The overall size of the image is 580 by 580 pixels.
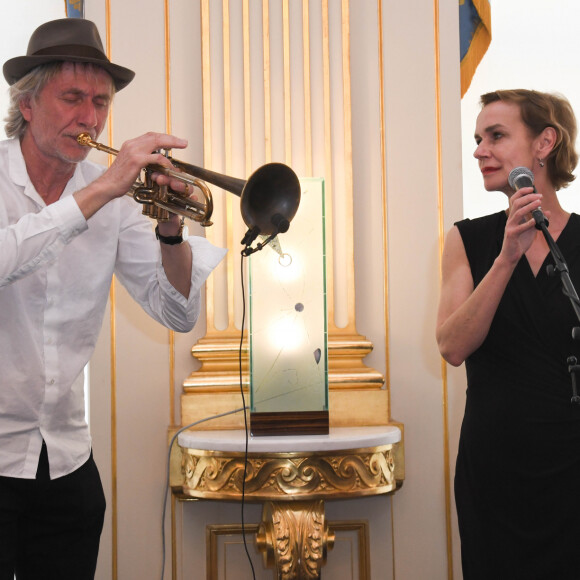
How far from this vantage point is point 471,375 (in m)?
1.94

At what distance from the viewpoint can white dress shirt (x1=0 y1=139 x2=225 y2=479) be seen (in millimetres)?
1607

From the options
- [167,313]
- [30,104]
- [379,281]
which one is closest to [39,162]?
[30,104]

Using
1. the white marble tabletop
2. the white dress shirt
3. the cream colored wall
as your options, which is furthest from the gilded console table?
the white dress shirt

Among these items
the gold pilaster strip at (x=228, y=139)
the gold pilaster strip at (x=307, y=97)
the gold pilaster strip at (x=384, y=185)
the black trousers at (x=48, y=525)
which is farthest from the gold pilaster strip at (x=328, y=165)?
the black trousers at (x=48, y=525)

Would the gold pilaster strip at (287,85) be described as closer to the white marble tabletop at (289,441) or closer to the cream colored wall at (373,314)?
the cream colored wall at (373,314)

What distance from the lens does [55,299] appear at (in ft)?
5.84

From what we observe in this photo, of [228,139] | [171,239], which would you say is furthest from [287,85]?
[171,239]

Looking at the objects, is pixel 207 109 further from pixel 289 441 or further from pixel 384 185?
pixel 289 441

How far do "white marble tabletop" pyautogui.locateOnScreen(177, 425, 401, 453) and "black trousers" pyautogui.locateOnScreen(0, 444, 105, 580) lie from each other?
27.7 inches

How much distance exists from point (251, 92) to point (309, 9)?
40 cm

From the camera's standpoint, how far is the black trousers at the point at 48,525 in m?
1.66

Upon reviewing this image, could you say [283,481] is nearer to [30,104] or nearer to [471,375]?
[471,375]

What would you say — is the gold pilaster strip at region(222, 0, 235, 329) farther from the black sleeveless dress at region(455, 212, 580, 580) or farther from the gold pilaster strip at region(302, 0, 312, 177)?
the black sleeveless dress at region(455, 212, 580, 580)

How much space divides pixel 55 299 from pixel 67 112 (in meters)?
0.44
